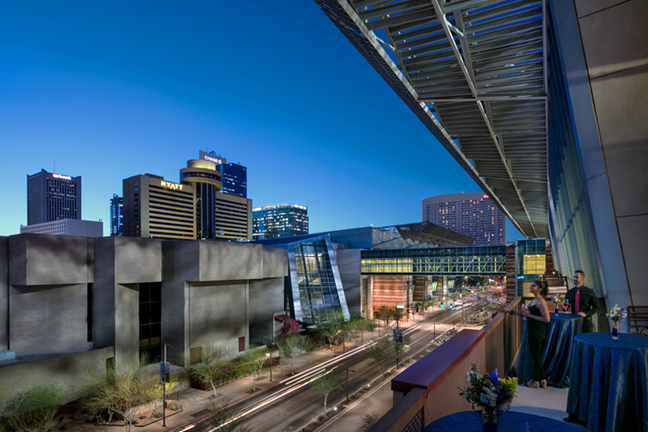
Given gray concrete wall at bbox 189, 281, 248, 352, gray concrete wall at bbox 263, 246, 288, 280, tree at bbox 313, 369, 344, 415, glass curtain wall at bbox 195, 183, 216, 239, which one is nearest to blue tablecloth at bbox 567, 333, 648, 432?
tree at bbox 313, 369, 344, 415

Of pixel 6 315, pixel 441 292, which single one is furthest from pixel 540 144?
pixel 441 292

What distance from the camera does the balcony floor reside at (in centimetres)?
596

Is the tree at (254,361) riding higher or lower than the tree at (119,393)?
lower

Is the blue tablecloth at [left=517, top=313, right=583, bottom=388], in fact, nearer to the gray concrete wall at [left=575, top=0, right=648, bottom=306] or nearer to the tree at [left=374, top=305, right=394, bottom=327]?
the gray concrete wall at [left=575, top=0, right=648, bottom=306]

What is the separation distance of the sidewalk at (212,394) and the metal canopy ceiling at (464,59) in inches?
997

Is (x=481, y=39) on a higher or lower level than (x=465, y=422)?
higher

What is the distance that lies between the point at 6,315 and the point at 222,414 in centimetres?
1630

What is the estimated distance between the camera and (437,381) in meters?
4.09

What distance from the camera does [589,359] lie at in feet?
16.4

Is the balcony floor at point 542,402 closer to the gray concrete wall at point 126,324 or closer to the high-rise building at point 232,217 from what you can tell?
the gray concrete wall at point 126,324

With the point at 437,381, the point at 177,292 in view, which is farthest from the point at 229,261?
the point at 437,381

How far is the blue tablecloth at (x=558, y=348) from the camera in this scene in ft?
23.1

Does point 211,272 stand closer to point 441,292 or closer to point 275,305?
point 275,305

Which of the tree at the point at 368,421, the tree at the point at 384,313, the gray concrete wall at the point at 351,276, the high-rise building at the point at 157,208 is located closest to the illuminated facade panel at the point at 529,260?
the tree at the point at 384,313
